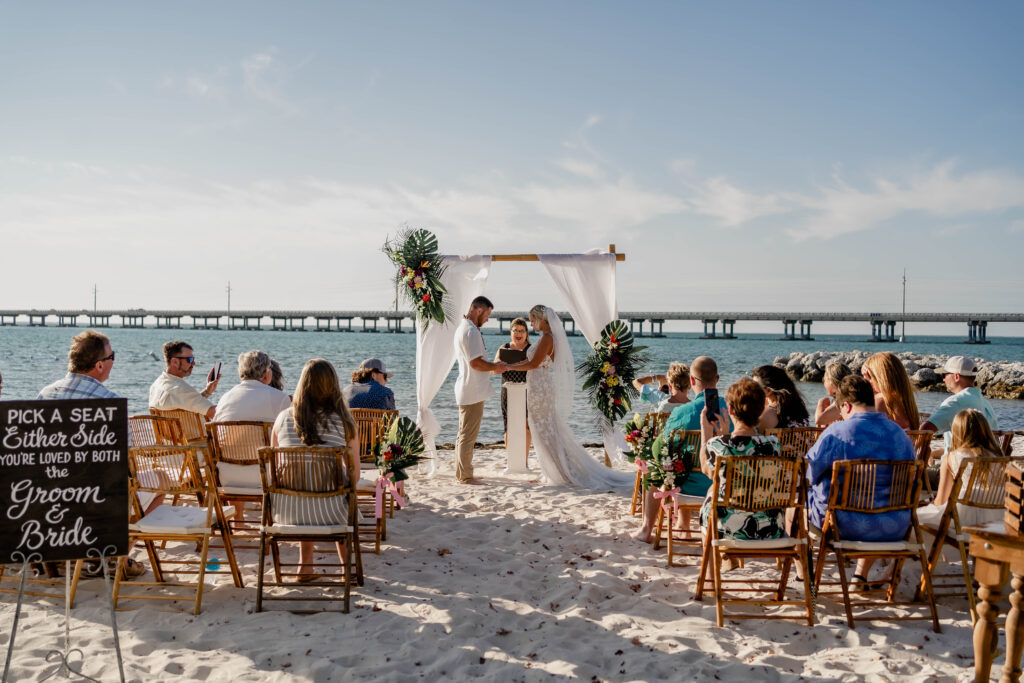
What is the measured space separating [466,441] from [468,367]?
828 millimetres

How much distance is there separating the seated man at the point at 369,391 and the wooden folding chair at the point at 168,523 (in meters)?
1.76

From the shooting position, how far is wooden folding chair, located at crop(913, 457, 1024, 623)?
3.96 meters

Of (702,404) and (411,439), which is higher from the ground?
(702,404)

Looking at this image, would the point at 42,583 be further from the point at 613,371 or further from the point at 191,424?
the point at 613,371

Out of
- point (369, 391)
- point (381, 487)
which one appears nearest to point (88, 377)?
point (381, 487)

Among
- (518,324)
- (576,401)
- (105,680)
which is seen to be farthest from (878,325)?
(105,680)

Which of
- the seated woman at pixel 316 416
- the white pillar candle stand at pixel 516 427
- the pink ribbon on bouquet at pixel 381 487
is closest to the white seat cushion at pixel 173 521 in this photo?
the seated woman at pixel 316 416

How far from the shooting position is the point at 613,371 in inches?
302

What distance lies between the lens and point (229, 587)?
4.23 meters

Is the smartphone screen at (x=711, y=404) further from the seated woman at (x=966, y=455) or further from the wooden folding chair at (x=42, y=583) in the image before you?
the wooden folding chair at (x=42, y=583)

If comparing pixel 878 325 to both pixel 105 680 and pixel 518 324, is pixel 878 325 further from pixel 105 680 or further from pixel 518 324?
pixel 105 680

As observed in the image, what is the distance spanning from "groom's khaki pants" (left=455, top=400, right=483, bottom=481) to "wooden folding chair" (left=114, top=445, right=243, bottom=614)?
334 centimetres

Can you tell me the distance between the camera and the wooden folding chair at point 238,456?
480cm

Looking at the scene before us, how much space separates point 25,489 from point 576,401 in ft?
47.8
